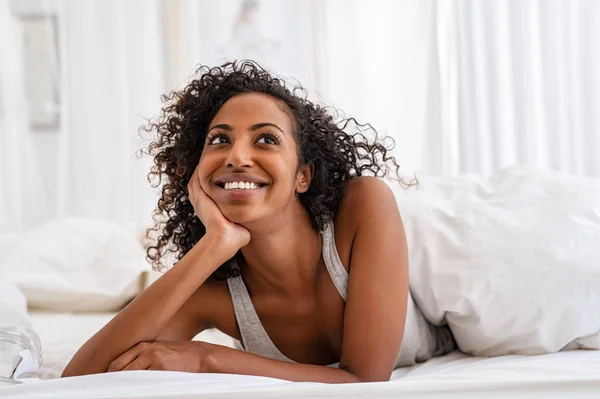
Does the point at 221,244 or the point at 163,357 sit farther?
the point at 221,244

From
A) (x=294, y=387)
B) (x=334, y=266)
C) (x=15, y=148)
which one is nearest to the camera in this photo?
(x=294, y=387)

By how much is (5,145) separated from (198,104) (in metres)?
2.28

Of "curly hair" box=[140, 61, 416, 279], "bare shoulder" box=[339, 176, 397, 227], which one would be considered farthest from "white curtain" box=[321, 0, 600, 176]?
"bare shoulder" box=[339, 176, 397, 227]

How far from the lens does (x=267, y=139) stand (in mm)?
1386

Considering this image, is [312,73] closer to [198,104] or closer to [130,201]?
[130,201]

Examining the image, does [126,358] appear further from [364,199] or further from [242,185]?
[364,199]

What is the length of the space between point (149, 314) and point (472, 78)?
2.36 meters

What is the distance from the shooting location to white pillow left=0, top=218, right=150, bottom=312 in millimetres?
2000

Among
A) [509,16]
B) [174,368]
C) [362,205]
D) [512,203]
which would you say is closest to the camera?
[174,368]

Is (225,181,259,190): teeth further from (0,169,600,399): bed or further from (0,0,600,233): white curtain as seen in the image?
(0,0,600,233): white curtain

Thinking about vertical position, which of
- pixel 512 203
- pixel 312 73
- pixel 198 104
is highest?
pixel 312 73

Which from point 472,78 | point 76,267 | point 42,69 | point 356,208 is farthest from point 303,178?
point 42,69

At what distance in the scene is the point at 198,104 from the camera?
1511 millimetres

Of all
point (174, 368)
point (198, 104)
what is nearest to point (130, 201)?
point (198, 104)
